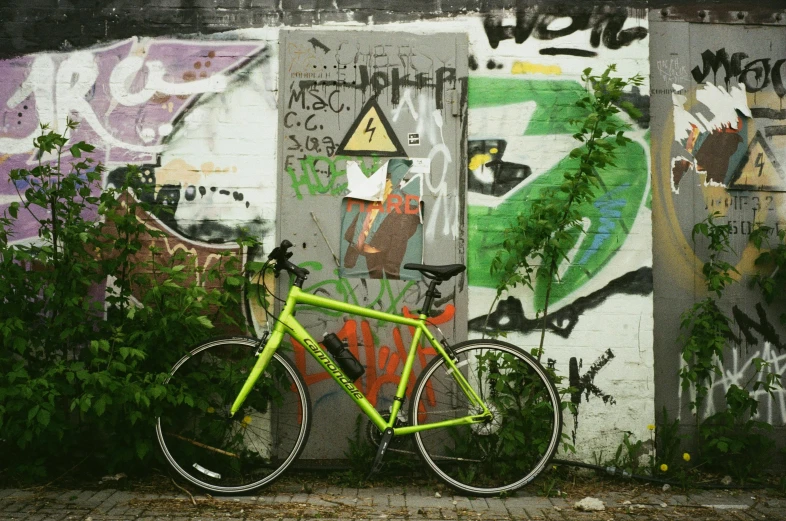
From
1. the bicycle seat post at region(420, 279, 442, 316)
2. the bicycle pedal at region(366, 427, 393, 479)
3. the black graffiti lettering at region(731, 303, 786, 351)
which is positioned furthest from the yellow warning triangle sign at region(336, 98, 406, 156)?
the black graffiti lettering at region(731, 303, 786, 351)

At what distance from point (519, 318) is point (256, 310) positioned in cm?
184

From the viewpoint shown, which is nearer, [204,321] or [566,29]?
[204,321]

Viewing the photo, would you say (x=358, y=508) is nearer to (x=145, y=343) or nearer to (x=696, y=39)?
(x=145, y=343)

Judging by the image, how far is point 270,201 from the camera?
5.04 meters

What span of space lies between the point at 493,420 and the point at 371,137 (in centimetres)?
211

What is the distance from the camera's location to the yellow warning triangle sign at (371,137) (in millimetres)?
5051

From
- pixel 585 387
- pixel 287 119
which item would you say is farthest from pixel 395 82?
pixel 585 387

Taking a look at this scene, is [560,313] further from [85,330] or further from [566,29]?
[85,330]

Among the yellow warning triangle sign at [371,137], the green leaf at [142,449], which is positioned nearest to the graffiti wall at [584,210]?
the yellow warning triangle sign at [371,137]

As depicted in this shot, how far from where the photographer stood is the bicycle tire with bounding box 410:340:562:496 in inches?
181

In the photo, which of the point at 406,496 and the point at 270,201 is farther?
the point at 270,201

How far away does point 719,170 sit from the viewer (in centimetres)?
522

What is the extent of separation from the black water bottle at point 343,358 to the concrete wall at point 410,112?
419mm

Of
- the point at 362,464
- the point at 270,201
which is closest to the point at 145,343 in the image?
the point at 270,201
